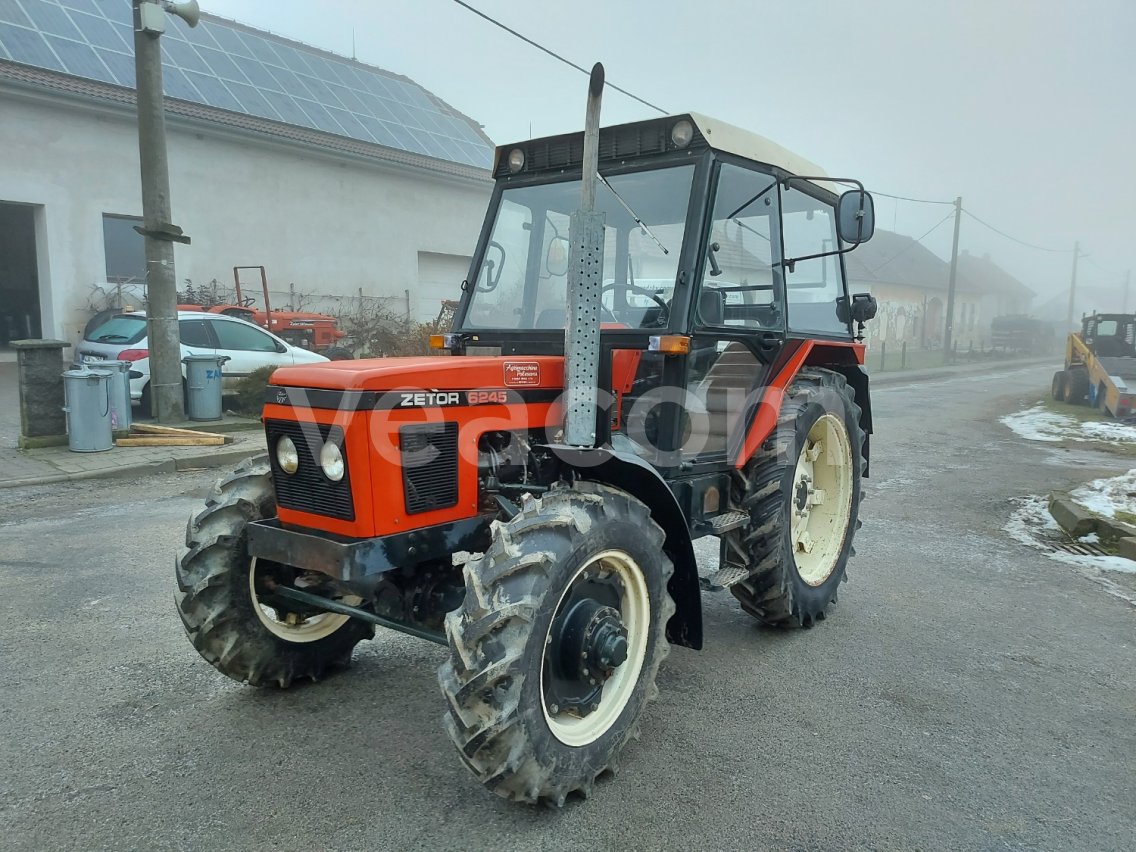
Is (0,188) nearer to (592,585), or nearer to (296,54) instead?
(296,54)

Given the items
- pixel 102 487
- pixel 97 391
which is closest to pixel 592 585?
pixel 102 487

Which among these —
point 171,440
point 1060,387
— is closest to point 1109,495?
point 171,440

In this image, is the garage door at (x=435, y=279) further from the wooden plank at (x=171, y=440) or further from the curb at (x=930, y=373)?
the wooden plank at (x=171, y=440)

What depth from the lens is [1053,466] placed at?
9992 mm

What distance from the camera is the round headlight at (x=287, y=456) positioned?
10.2 ft

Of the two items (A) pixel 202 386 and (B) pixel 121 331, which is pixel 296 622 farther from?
(B) pixel 121 331

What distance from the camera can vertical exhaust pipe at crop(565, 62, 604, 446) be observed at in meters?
2.89

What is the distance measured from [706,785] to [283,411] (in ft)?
6.66

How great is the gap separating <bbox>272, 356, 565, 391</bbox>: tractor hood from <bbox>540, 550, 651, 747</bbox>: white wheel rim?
2.66ft

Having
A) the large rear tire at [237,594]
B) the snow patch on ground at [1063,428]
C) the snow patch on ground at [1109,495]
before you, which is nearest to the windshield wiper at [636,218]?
the large rear tire at [237,594]

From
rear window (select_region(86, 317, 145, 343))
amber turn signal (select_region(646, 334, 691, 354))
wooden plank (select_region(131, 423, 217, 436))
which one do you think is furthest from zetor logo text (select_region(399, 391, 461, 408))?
rear window (select_region(86, 317, 145, 343))

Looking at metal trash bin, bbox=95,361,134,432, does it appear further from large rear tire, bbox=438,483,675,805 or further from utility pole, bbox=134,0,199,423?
large rear tire, bbox=438,483,675,805

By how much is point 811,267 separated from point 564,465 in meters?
2.13

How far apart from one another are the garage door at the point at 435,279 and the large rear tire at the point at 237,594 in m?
17.6
